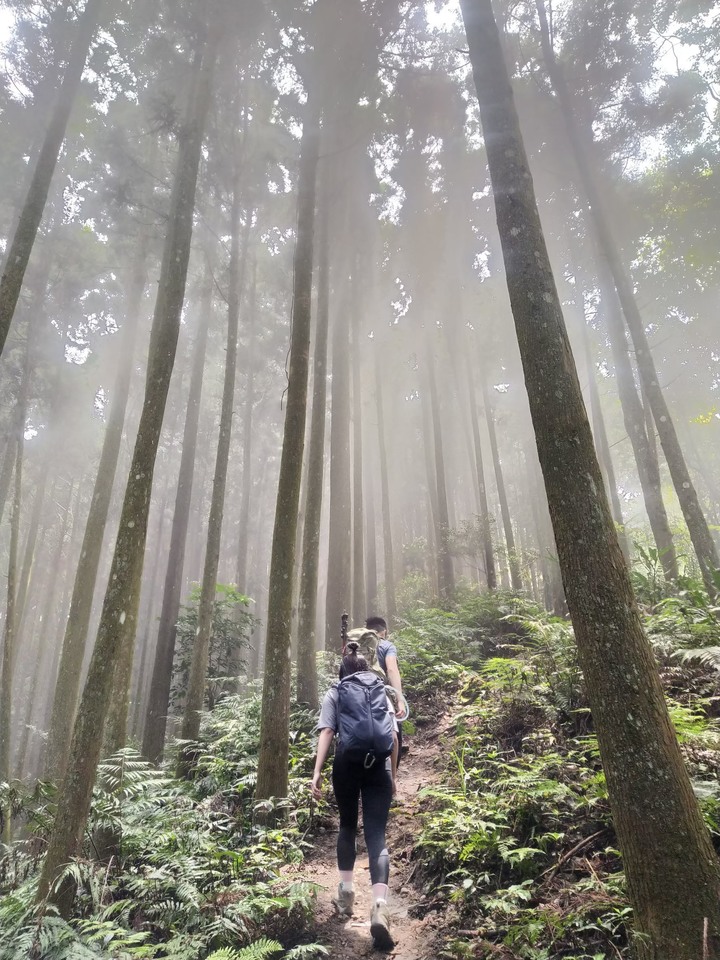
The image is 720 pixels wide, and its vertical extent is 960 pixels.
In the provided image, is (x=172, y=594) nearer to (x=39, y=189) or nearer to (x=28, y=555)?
(x=28, y=555)

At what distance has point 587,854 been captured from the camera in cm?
342

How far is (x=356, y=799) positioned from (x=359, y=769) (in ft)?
0.91

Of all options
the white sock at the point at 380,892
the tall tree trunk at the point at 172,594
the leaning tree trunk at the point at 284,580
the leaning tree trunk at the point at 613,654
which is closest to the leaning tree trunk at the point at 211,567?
the tall tree trunk at the point at 172,594

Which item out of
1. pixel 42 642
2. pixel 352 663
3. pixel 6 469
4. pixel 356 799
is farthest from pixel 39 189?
pixel 42 642

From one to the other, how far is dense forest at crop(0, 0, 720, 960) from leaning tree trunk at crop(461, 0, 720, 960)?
0.02 metres

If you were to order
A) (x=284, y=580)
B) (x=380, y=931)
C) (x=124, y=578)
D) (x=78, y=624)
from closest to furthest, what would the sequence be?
(x=380, y=931) < (x=124, y=578) < (x=284, y=580) < (x=78, y=624)

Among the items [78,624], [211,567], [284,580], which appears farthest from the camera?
[78,624]

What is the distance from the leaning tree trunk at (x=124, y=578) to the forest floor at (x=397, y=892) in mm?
1916

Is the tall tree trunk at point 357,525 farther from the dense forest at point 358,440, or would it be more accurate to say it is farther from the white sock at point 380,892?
the white sock at point 380,892

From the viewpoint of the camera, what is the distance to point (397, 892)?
4203mm

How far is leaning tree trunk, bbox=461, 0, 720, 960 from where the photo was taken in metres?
2.38

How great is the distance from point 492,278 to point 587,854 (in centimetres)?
1970

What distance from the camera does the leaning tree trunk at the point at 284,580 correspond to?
17.5ft

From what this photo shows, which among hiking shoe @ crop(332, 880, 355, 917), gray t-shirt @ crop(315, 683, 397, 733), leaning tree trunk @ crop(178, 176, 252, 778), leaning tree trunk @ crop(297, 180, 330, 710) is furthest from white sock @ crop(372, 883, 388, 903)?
leaning tree trunk @ crop(297, 180, 330, 710)
